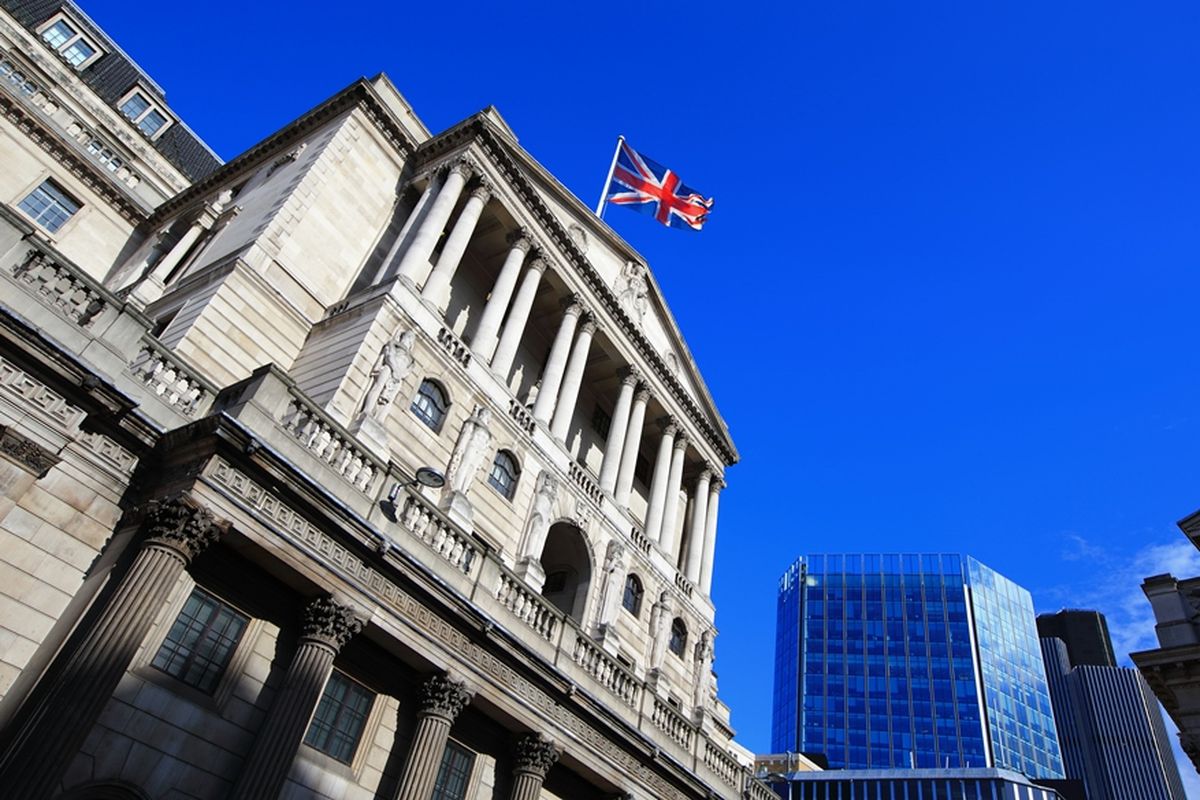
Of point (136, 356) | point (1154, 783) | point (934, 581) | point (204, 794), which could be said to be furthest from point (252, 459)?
point (1154, 783)

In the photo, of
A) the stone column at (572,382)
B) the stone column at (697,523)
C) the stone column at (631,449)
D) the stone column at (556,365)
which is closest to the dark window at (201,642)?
the stone column at (556,365)

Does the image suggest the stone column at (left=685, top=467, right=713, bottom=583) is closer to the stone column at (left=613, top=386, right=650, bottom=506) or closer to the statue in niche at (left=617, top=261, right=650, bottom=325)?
the stone column at (left=613, top=386, right=650, bottom=506)

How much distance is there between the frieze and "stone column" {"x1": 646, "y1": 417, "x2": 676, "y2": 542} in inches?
491

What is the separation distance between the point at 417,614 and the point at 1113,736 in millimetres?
213618

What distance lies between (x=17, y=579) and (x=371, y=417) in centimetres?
962

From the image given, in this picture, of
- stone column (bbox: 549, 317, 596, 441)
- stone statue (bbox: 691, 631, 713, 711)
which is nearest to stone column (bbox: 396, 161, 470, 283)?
stone column (bbox: 549, 317, 596, 441)

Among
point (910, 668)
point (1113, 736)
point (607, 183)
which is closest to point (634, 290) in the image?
point (607, 183)

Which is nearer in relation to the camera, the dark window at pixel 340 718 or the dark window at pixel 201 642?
the dark window at pixel 201 642

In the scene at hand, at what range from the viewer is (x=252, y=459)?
15711 mm

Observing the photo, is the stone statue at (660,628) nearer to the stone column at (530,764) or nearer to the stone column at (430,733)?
the stone column at (530,764)

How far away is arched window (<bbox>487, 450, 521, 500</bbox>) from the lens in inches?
1048

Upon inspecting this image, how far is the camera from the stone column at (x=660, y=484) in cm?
3525

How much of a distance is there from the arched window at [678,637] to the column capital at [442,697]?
54.3ft

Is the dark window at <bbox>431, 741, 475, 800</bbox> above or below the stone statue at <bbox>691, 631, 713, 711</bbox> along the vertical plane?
below
